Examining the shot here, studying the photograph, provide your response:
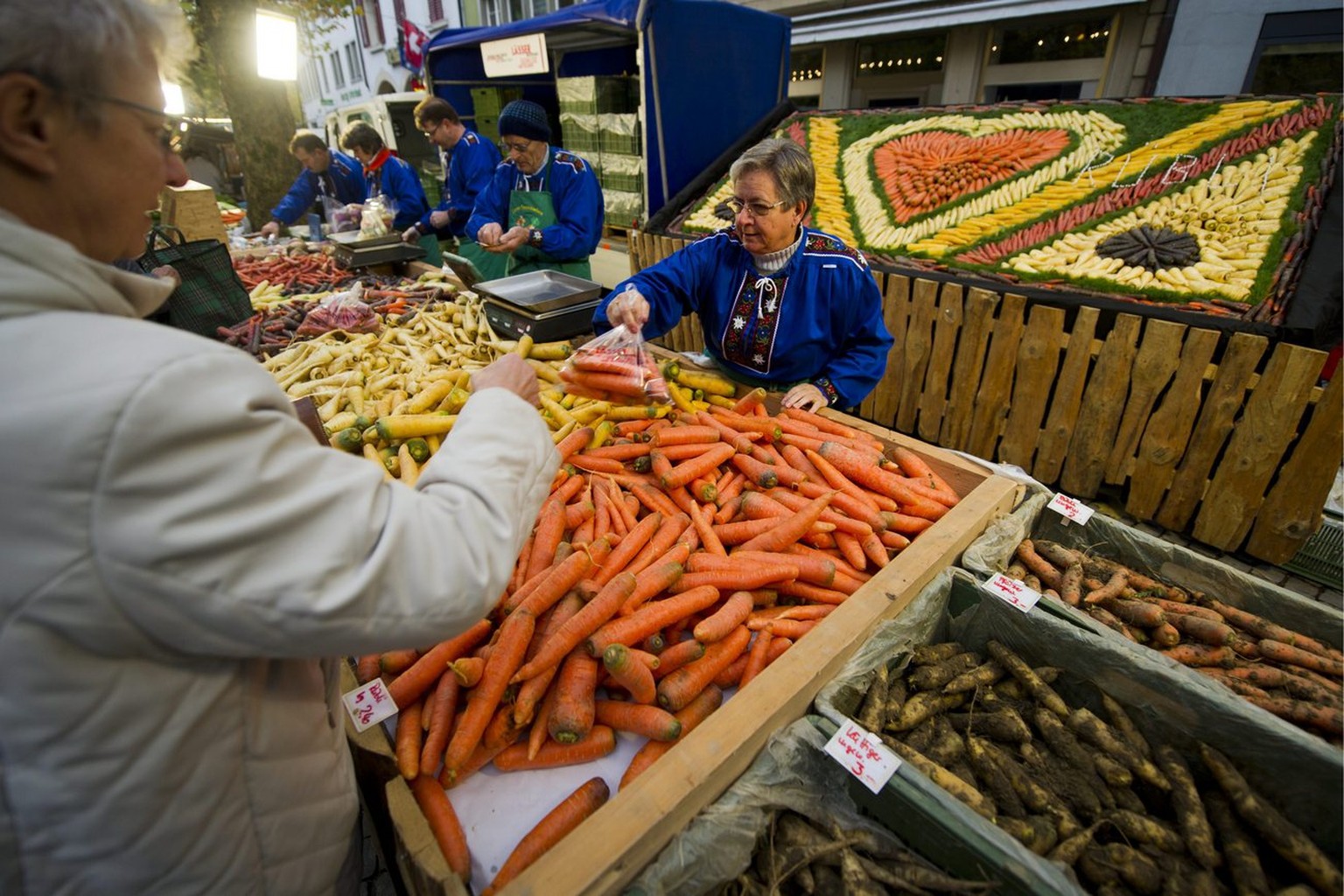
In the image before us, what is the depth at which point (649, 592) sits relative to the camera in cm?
159

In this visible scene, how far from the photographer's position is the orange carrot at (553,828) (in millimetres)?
1162

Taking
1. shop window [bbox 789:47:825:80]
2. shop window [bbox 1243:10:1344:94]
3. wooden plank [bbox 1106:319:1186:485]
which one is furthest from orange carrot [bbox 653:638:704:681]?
shop window [bbox 789:47:825:80]

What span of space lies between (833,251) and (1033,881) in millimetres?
2216

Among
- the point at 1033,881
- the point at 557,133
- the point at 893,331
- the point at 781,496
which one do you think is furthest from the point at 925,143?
the point at 557,133

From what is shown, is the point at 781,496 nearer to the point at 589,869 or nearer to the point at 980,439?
the point at 589,869

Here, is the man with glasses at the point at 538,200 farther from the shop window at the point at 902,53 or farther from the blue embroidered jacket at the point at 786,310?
the shop window at the point at 902,53

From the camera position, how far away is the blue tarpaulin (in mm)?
6055

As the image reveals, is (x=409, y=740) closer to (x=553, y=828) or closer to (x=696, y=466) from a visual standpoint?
(x=553, y=828)

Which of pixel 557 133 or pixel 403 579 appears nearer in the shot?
A: pixel 403 579

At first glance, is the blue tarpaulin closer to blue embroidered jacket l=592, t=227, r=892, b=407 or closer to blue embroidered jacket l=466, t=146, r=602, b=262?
blue embroidered jacket l=466, t=146, r=602, b=262

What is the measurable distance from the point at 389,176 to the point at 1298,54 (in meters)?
9.85

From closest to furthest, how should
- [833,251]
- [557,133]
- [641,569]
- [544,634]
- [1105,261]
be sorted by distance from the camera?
[544,634], [641,569], [833,251], [1105,261], [557,133]

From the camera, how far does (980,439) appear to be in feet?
14.5

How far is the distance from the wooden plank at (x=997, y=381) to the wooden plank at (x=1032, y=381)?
5cm
